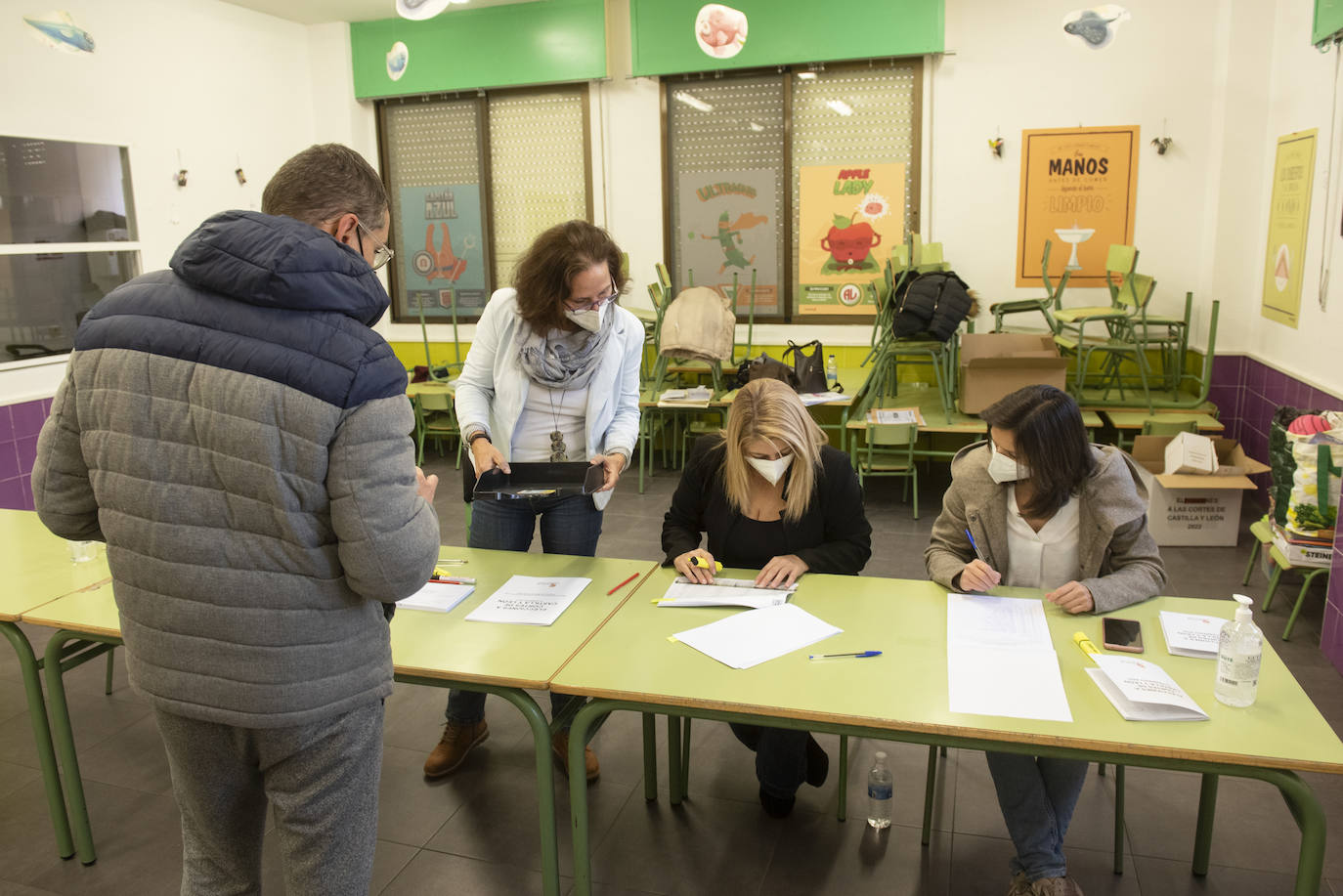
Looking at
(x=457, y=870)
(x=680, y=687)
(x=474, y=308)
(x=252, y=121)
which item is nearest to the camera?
(x=680, y=687)

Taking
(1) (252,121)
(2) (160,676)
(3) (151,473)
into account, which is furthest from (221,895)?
(1) (252,121)

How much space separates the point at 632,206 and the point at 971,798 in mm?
5294

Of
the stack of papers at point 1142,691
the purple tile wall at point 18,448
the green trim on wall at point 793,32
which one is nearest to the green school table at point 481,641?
the stack of papers at point 1142,691

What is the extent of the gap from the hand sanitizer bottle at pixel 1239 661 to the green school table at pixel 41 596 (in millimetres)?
2548

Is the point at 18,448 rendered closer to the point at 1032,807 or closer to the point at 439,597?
the point at 439,597

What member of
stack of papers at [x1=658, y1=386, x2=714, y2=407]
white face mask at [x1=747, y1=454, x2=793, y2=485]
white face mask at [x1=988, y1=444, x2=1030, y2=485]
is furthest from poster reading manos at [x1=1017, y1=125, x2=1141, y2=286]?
white face mask at [x1=747, y1=454, x2=793, y2=485]

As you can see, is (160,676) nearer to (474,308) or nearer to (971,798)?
(971,798)

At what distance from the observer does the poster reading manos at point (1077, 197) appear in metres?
5.98

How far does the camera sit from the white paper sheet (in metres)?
1.96

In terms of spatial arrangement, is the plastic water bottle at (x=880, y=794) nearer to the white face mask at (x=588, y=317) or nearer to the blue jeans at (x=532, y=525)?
the blue jeans at (x=532, y=525)

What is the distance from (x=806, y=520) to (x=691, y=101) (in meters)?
5.05

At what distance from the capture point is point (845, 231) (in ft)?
21.6

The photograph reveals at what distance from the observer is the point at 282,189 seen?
1413 millimetres

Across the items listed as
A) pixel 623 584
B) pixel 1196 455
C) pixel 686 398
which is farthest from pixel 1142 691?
pixel 686 398
